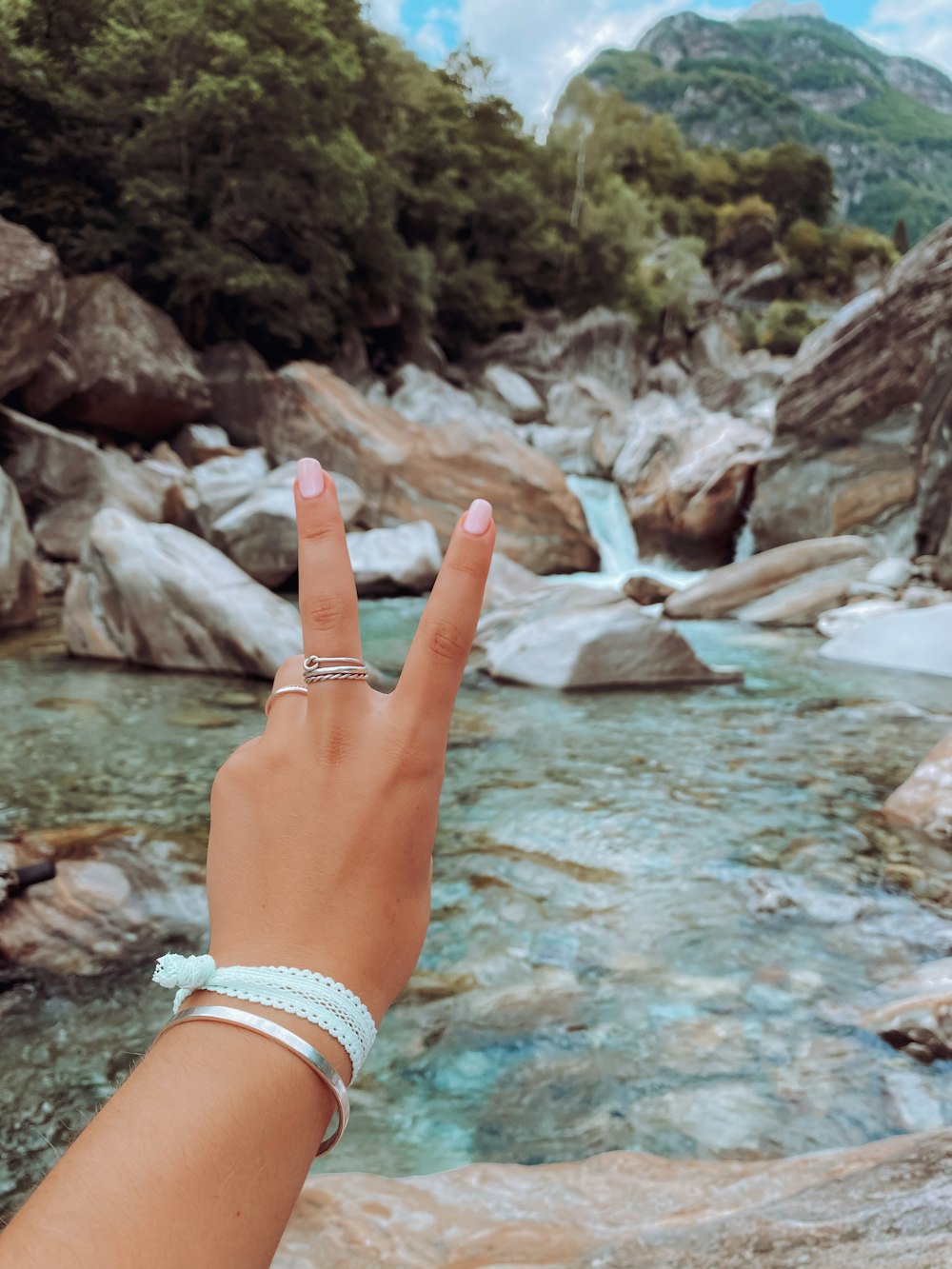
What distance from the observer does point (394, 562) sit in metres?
10.4

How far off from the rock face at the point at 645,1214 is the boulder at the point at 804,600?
886 centimetres

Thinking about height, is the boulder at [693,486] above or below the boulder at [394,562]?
above

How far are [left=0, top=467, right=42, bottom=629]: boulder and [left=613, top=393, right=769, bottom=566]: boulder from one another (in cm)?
956

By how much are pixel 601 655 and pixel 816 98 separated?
135m

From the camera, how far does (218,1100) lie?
2.34ft

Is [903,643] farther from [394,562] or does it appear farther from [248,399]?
[248,399]

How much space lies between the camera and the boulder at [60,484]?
32.7ft

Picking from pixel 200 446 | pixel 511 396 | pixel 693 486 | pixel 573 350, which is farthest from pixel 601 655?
pixel 573 350

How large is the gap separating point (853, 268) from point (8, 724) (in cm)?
5005

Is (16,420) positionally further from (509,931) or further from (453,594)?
(453,594)

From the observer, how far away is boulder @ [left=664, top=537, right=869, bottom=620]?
10312 millimetres

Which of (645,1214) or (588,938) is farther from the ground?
(645,1214)

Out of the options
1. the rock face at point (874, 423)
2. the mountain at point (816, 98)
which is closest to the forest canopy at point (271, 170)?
the rock face at point (874, 423)

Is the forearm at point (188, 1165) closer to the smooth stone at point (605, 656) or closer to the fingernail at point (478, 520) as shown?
the fingernail at point (478, 520)
